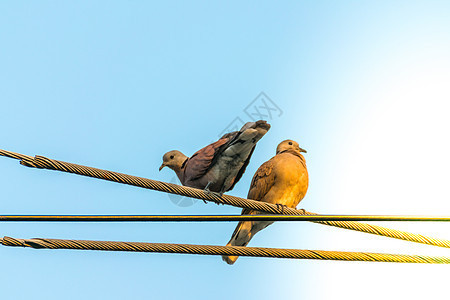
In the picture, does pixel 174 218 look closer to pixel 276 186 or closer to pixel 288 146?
pixel 276 186

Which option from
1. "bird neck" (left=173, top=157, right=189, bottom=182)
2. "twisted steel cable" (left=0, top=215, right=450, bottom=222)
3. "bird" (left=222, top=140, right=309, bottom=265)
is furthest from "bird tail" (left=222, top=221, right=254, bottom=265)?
"twisted steel cable" (left=0, top=215, right=450, bottom=222)

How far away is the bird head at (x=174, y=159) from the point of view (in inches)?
320

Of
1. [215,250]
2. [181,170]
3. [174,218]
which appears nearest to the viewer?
[174,218]

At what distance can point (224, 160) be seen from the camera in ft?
24.1

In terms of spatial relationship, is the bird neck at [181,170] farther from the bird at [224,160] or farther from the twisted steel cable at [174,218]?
the twisted steel cable at [174,218]

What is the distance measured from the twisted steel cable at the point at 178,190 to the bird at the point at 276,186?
1.52 m

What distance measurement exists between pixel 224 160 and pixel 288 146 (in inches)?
61.7

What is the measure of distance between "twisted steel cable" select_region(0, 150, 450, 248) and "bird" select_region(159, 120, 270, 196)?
95 cm

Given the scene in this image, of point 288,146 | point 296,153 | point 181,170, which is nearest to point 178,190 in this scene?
point 181,170

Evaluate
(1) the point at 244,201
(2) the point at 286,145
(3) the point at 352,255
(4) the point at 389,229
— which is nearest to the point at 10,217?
(1) the point at 244,201

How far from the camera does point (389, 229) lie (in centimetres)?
535

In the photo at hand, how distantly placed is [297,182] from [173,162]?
155 cm

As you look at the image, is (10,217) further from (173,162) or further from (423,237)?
(173,162)

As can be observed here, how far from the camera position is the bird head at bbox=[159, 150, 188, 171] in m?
8.14
